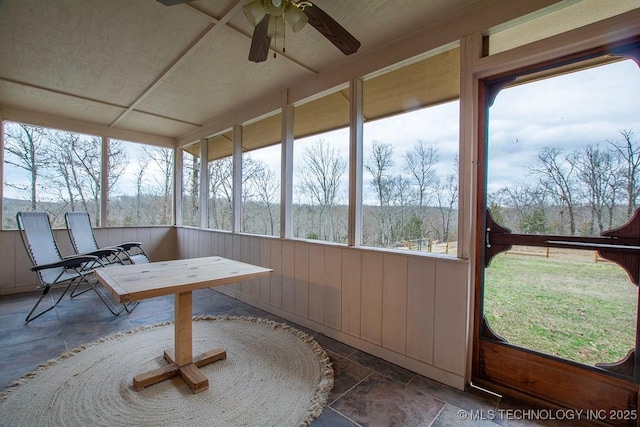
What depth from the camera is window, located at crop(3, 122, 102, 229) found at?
154 inches

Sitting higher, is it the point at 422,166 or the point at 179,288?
the point at 422,166

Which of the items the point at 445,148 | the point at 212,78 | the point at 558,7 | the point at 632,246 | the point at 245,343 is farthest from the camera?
the point at 212,78

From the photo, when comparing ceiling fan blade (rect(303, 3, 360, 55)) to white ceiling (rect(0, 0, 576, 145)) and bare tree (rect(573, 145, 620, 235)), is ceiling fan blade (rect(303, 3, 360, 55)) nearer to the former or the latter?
white ceiling (rect(0, 0, 576, 145))

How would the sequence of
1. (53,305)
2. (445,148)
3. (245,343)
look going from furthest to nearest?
(53,305), (245,343), (445,148)

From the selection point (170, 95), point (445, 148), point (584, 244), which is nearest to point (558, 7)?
point (445, 148)

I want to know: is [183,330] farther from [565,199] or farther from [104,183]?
[104,183]

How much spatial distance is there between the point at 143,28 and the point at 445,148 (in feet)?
8.11

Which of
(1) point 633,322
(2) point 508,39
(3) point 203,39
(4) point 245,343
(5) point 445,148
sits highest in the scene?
(3) point 203,39

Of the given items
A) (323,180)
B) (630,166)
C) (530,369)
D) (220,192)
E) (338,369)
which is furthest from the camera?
(220,192)

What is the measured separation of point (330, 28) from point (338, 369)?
225cm

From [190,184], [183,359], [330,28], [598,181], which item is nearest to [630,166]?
[598,181]

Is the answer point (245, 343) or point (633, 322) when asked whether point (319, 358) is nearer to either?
point (245, 343)

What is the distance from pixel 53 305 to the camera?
3334 millimetres

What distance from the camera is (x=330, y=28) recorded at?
1.57m
